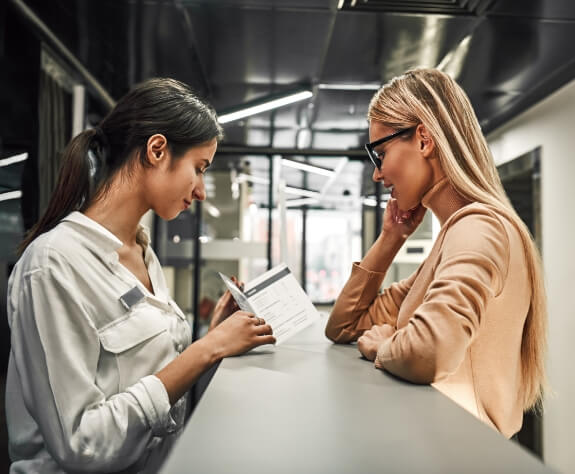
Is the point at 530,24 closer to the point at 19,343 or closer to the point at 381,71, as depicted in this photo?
the point at 381,71

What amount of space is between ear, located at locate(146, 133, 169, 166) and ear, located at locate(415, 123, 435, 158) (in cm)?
63

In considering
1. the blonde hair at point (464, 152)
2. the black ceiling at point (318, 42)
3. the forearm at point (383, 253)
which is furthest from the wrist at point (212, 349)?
the black ceiling at point (318, 42)

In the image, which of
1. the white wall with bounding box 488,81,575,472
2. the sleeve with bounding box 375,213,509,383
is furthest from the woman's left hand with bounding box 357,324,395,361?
the white wall with bounding box 488,81,575,472

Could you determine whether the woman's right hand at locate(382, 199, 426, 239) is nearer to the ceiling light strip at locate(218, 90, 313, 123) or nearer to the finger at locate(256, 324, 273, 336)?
the finger at locate(256, 324, 273, 336)

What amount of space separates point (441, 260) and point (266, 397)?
16.5 inches

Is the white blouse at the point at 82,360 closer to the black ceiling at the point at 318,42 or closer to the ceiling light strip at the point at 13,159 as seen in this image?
the ceiling light strip at the point at 13,159

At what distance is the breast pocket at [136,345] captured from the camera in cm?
104

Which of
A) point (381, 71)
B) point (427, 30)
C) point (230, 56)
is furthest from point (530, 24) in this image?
point (230, 56)

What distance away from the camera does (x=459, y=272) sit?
78cm

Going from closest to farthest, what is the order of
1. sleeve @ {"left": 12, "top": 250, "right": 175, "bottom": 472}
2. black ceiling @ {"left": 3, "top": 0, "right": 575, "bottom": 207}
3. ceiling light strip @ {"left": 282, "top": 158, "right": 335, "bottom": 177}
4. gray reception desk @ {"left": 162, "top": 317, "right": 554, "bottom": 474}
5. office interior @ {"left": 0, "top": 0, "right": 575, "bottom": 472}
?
1. gray reception desk @ {"left": 162, "top": 317, "right": 554, "bottom": 474}
2. sleeve @ {"left": 12, "top": 250, "right": 175, "bottom": 472}
3. office interior @ {"left": 0, "top": 0, "right": 575, "bottom": 472}
4. black ceiling @ {"left": 3, "top": 0, "right": 575, "bottom": 207}
5. ceiling light strip @ {"left": 282, "top": 158, "right": 335, "bottom": 177}

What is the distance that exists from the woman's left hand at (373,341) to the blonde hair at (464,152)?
27 centimetres

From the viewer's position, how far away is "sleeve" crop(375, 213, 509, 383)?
76 cm

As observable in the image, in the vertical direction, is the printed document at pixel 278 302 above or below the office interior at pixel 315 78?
below

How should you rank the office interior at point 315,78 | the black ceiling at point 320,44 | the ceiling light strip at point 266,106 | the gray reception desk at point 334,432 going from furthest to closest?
the ceiling light strip at point 266,106 → the black ceiling at point 320,44 → the office interior at point 315,78 → the gray reception desk at point 334,432
